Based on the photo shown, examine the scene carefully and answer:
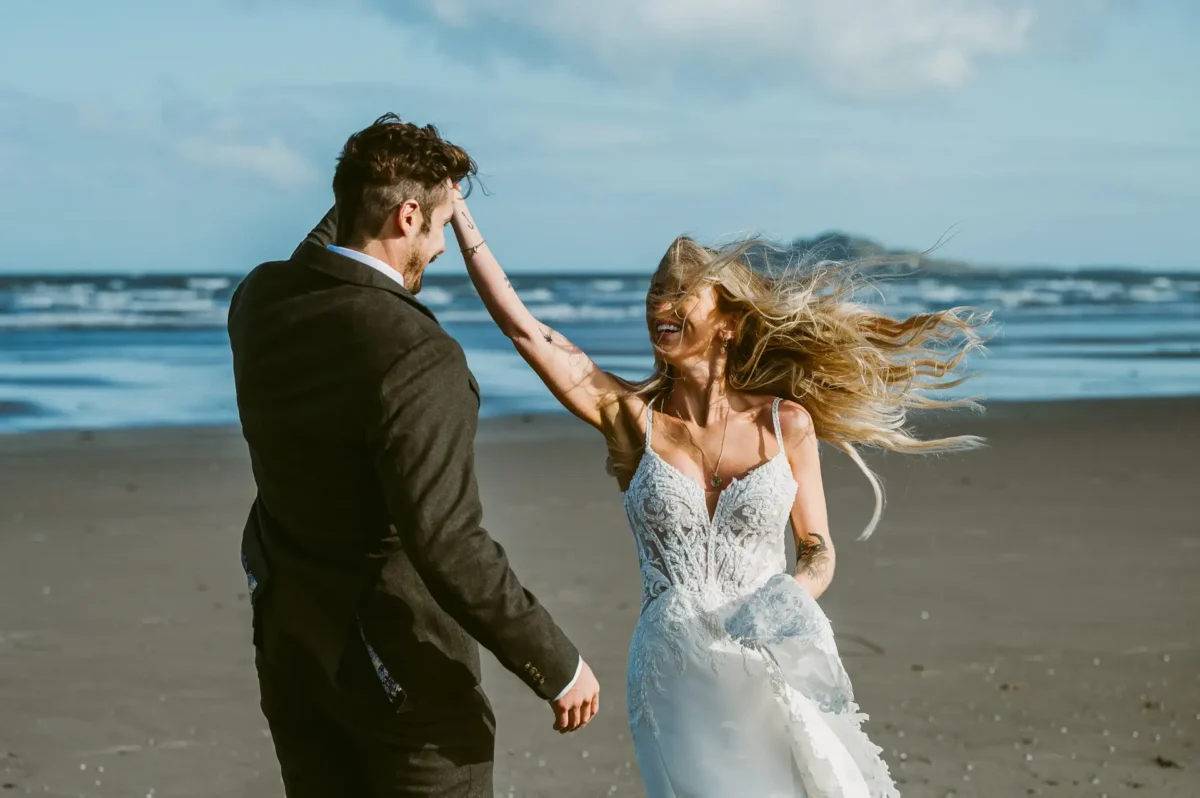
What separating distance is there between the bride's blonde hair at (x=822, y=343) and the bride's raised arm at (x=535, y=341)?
0.53ft

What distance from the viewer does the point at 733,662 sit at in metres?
3.97

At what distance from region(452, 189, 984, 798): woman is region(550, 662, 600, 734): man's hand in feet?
2.27

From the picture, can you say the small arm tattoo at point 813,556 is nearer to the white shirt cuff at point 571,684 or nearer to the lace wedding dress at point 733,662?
the lace wedding dress at point 733,662

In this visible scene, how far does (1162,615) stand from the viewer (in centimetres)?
784

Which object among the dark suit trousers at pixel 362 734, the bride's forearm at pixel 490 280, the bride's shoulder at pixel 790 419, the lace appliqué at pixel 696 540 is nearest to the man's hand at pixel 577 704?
the dark suit trousers at pixel 362 734

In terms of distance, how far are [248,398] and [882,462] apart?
32.7 feet

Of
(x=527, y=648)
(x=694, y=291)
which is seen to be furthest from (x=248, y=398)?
(x=694, y=291)

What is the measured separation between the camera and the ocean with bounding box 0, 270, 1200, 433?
55.2 feet

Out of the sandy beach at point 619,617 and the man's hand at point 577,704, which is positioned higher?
the man's hand at point 577,704

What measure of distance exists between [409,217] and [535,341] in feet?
3.39

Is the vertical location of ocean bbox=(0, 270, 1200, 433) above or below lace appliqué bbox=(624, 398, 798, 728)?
below

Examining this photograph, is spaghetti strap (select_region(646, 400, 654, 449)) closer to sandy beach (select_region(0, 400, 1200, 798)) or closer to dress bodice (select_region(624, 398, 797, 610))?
dress bodice (select_region(624, 398, 797, 610))

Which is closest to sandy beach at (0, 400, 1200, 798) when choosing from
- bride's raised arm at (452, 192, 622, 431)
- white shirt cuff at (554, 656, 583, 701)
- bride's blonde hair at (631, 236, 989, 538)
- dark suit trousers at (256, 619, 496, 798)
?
bride's blonde hair at (631, 236, 989, 538)

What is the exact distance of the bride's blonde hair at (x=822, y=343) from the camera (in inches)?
173
